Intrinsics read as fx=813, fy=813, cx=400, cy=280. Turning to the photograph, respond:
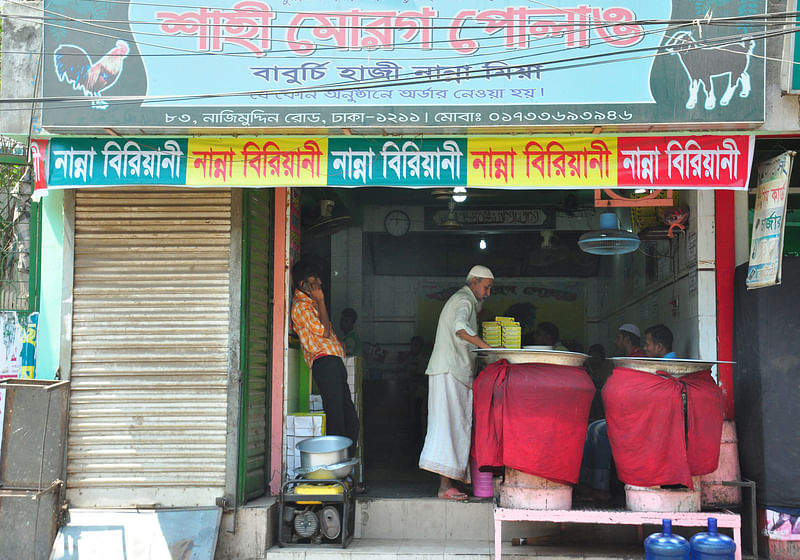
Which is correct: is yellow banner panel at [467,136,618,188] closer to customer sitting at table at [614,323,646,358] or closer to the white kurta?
the white kurta

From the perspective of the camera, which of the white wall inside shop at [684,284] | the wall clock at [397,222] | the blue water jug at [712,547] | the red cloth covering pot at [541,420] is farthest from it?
the wall clock at [397,222]

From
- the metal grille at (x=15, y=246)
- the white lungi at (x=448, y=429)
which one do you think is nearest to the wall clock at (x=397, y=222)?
the white lungi at (x=448, y=429)

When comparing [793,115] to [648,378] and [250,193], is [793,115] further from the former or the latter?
[250,193]

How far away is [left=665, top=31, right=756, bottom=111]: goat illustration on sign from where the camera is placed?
5566 mm

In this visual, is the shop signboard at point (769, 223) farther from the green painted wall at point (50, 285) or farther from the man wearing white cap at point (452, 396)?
the green painted wall at point (50, 285)

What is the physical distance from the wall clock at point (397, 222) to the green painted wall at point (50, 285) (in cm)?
608

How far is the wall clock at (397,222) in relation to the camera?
471 inches

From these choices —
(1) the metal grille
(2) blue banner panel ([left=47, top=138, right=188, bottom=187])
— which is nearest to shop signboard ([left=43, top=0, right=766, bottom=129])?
(2) blue banner panel ([left=47, top=138, right=188, bottom=187])

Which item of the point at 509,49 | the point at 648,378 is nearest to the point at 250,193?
the point at 509,49

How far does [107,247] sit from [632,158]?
4068 millimetres

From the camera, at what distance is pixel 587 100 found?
5.60 metres

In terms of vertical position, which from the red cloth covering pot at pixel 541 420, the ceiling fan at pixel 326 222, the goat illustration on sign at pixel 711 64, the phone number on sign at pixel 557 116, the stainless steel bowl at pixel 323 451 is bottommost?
the stainless steel bowl at pixel 323 451

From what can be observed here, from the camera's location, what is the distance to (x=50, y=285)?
6.38 metres

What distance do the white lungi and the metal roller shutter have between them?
1.68 m
